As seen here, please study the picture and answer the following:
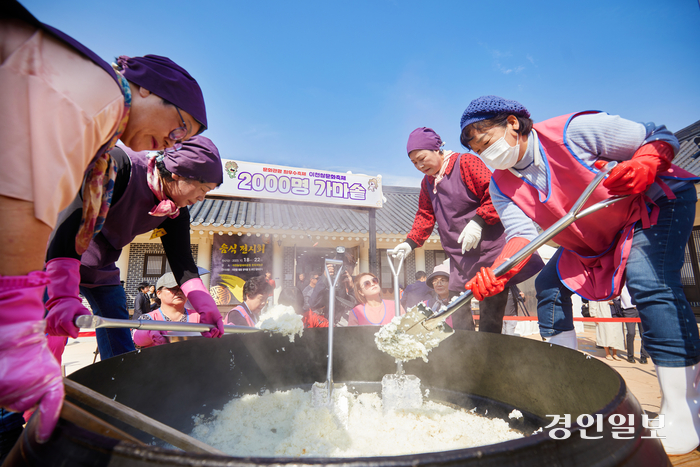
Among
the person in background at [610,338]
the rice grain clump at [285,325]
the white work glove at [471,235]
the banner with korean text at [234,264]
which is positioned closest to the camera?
the rice grain clump at [285,325]

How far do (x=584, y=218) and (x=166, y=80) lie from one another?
1791 mm

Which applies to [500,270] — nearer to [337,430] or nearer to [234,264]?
[337,430]

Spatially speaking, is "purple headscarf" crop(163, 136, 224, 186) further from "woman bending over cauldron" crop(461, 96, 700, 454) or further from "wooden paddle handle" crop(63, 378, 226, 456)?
"woman bending over cauldron" crop(461, 96, 700, 454)

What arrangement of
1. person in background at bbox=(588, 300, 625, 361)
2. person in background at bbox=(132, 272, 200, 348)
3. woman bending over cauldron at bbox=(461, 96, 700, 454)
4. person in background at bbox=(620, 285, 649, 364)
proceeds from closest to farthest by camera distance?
woman bending over cauldron at bbox=(461, 96, 700, 454) → person in background at bbox=(132, 272, 200, 348) → person in background at bbox=(620, 285, 649, 364) → person in background at bbox=(588, 300, 625, 361)

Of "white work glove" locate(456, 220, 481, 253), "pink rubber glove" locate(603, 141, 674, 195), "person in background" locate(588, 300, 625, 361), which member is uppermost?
"pink rubber glove" locate(603, 141, 674, 195)

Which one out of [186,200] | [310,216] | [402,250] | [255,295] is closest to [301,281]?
[310,216]

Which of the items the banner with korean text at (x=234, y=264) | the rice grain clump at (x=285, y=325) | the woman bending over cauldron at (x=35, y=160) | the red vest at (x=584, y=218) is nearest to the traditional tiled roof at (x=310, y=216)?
the banner with korean text at (x=234, y=264)

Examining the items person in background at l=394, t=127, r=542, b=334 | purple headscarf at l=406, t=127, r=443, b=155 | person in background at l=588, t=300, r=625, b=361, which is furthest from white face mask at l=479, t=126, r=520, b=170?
person in background at l=588, t=300, r=625, b=361

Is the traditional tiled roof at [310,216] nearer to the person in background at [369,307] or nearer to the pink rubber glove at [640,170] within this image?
the person in background at [369,307]

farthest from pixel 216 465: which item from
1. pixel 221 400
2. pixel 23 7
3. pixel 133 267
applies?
pixel 133 267

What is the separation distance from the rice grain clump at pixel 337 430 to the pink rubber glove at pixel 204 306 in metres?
0.43

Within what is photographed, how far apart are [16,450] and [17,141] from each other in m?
0.60

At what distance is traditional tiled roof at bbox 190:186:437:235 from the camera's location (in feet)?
27.8

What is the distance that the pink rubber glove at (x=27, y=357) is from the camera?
1.71ft
